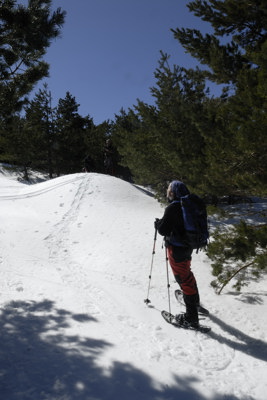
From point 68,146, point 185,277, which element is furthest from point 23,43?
point 68,146

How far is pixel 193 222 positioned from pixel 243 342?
188 centimetres

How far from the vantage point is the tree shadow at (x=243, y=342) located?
3.76 metres

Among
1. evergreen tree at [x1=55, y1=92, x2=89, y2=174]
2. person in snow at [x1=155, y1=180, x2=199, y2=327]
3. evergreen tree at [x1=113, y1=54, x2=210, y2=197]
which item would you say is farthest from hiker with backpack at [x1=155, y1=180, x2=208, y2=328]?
evergreen tree at [x1=55, y1=92, x2=89, y2=174]

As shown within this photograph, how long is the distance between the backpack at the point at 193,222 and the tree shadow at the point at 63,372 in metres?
1.79

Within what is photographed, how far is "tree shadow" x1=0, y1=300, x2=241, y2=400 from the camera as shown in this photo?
2834mm

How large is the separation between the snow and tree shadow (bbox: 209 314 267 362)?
0.01 meters

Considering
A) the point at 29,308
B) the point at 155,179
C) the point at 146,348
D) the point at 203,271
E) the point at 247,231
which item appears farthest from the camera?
the point at 155,179

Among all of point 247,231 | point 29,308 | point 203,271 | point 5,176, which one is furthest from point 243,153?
point 5,176

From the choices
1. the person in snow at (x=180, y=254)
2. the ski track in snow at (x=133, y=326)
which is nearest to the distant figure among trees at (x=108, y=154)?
the ski track in snow at (x=133, y=326)

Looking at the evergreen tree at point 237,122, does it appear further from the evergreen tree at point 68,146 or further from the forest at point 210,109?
the evergreen tree at point 68,146

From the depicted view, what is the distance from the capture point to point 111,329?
13.5 feet

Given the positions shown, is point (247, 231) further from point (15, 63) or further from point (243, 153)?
point (15, 63)

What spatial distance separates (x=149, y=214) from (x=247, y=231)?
6.37m

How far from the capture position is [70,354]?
3432 millimetres
